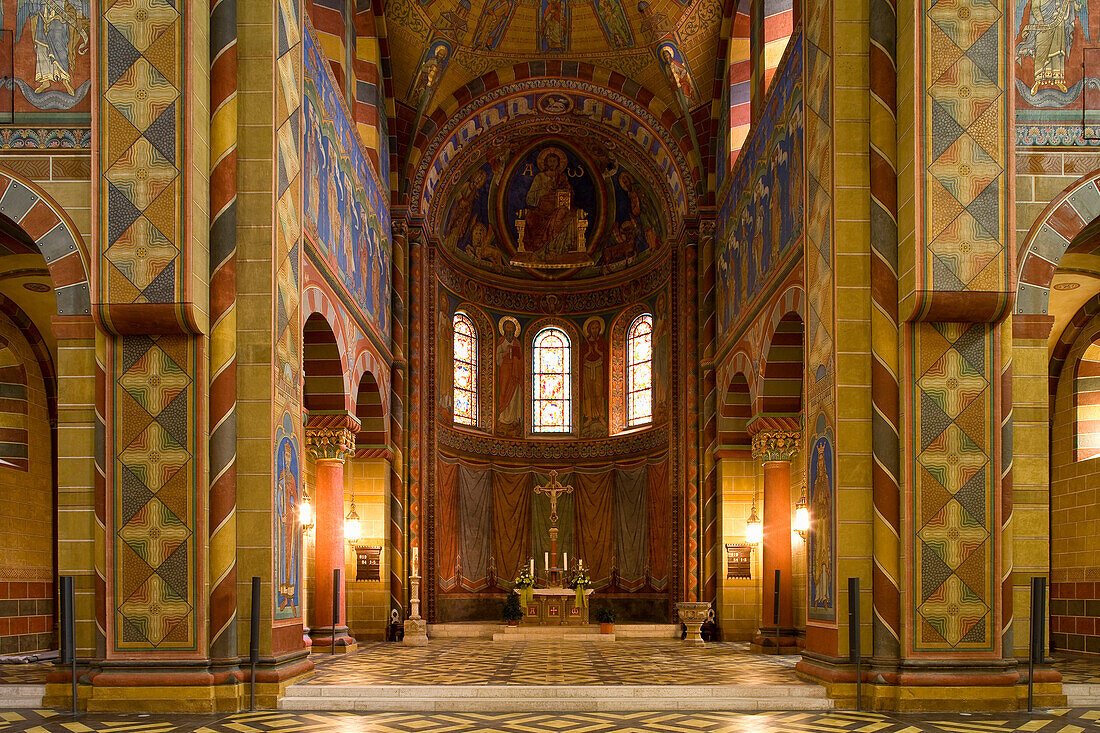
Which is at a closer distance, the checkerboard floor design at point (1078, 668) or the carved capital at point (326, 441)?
the checkerboard floor design at point (1078, 668)

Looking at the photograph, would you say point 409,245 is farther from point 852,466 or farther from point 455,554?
point 852,466

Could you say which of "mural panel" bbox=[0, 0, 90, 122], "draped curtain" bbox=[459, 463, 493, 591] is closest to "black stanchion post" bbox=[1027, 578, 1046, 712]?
"mural panel" bbox=[0, 0, 90, 122]

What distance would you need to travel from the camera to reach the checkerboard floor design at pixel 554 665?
13.2 meters

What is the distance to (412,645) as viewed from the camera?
20.5 metres

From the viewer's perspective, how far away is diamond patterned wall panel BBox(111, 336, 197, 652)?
1141 centimetres

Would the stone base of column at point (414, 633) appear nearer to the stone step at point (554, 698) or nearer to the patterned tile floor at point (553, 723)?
the stone step at point (554, 698)

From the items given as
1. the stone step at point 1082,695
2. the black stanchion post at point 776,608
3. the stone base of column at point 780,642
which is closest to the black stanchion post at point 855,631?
the stone step at point 1082,695

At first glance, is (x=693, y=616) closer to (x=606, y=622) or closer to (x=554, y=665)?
(x=606, y=622)

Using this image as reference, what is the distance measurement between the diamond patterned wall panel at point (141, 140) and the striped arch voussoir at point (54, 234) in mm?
773

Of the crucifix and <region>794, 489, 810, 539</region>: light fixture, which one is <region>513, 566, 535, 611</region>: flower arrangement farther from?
<region>794, 489, 810, 539</region>: light fixture

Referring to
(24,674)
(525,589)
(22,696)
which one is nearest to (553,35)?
(525,589)

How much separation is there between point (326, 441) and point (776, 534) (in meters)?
8.16

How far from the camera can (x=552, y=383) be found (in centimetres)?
2961

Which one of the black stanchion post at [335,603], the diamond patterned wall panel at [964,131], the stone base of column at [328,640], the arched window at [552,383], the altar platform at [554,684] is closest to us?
the diamond patterned wall panel at [964,131]
